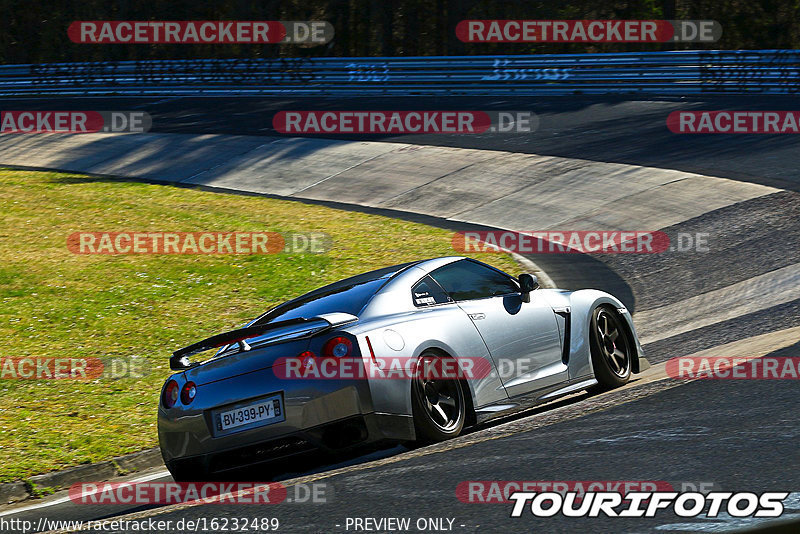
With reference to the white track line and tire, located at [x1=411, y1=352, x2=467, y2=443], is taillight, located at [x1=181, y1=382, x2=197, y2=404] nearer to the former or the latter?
the white track line

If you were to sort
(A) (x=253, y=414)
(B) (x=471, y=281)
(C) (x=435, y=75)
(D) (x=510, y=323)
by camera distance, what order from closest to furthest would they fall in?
(A) (x=253, y=414) → (D) (x=510, y=323) → (B) (x=471, y=281) → (C) (x=435, y=75)

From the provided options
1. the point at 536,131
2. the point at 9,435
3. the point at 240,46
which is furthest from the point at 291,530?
the point at 240,46

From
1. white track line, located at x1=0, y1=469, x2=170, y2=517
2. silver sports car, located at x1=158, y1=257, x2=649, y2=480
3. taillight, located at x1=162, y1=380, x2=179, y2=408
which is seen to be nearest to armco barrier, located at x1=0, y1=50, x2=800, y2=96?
silver sports car, located at x1=158, y1=257, x2=649, y2=480

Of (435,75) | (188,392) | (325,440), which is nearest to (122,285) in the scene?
(188,392)

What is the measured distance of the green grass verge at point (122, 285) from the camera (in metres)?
8.87

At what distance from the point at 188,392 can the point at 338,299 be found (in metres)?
1.20

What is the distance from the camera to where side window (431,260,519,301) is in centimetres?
760

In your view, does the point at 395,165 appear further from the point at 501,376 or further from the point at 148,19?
the point at 148,19

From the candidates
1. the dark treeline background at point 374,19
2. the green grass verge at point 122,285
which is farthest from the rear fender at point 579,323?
the dark treeline background at point 374,19

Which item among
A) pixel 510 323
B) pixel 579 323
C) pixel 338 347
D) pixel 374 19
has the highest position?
pixel 374 19

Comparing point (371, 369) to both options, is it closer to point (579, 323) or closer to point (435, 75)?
point (579, 323)

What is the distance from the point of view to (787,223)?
45.0ft

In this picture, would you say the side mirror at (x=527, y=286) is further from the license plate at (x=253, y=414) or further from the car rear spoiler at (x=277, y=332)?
the license plate at (x=253, y=414)

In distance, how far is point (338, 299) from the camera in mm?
7332
